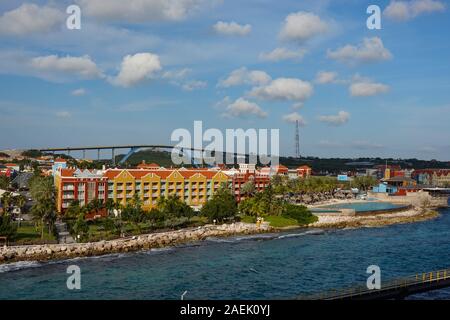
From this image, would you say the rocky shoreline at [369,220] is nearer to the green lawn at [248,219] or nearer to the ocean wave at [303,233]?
the ocean wave at [303,233]

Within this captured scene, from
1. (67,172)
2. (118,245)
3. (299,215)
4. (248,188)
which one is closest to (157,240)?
(118,245)

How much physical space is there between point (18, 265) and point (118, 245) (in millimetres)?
7008

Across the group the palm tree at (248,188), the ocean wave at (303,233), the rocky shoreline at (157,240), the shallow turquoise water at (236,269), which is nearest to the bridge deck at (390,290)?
the shallow turquoise water at (236,269)

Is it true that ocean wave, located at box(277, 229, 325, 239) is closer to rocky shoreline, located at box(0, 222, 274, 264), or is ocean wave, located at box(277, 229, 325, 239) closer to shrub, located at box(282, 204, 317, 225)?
rocky shoreline, located at box(0, 222, 274, 264)

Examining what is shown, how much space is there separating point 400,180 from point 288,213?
202 ft

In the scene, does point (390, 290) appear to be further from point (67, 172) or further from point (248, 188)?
point (248, 188)

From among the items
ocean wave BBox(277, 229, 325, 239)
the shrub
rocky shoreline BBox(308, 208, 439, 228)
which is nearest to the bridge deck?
ocean wave BBox(277, 229, 325, 239)

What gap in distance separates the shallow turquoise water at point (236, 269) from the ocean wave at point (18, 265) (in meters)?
0.06

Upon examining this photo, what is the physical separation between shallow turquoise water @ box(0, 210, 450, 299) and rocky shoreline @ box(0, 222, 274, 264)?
4.62 ft

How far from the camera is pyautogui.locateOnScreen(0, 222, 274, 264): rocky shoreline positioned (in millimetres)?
29222

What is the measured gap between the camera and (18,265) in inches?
1081

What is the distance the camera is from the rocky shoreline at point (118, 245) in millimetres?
29222

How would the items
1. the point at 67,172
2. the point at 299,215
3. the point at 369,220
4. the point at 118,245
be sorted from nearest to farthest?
the point at 118,245, the point at 67,172, the point at 299,215, the point at 369,220
